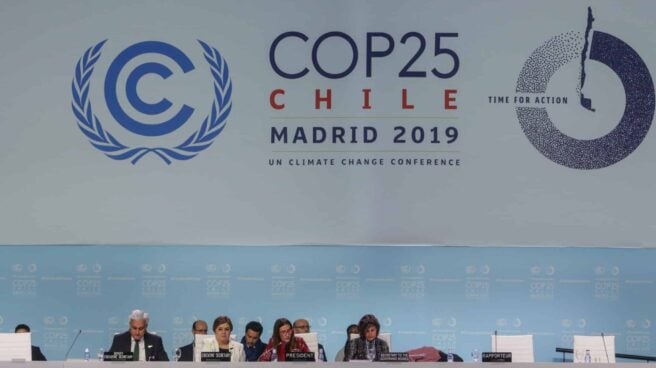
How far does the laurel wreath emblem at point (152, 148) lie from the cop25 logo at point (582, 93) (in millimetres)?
2769

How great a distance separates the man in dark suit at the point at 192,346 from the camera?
30.5 ft

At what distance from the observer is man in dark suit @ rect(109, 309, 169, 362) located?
29.6ft

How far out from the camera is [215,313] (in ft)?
32.3

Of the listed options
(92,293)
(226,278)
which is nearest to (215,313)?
(226,278)

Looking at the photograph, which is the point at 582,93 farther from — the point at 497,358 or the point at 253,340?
the point at 253,340

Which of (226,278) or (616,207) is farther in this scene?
(226,278)

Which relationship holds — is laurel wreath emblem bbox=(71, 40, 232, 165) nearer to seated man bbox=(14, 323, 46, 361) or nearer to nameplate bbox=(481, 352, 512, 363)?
seated man bbox=(14, 323, 46, 361)

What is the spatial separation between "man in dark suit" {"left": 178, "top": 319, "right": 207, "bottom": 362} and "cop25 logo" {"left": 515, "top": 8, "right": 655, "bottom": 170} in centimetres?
359

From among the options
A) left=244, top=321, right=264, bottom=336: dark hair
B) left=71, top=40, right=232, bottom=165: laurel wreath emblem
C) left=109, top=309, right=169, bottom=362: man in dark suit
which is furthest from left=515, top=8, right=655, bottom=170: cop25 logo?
left=109, top=309, right=169, bottom=362: man in dark suit

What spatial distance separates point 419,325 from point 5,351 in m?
3.98

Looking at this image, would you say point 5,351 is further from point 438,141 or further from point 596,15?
point 596,15

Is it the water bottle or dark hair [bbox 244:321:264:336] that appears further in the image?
dark hair [bbox 244:321:264:336]

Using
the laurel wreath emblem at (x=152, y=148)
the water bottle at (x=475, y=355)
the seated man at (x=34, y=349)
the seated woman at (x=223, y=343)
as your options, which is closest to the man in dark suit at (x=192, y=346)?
the seated woman at (x=223, y=343)

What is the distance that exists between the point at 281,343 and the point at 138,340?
1.33 m
